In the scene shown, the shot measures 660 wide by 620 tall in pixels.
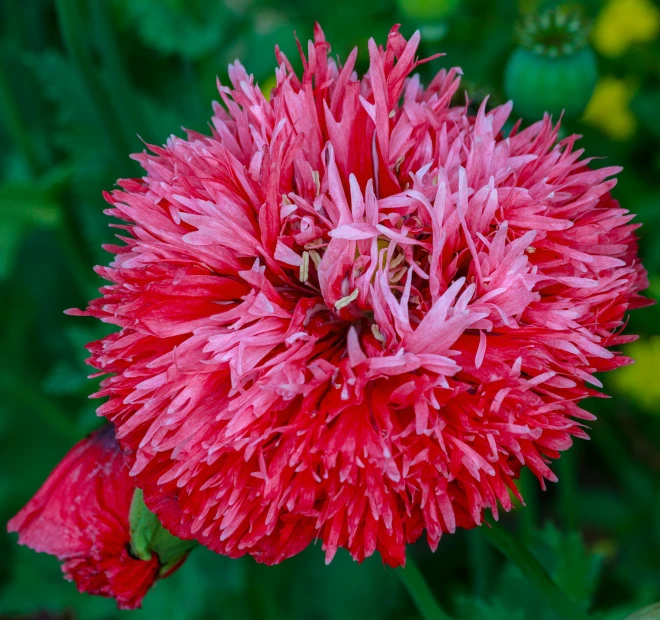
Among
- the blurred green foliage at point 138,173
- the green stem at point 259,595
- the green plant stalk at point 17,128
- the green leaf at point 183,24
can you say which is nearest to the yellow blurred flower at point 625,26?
the blurred green foliage at point 138,173

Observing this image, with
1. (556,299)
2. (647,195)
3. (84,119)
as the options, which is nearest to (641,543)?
(647,195)

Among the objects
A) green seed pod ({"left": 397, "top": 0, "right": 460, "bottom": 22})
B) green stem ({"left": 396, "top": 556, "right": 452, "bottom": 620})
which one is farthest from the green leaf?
green stem ({"left": 396, "top": 556, "right": 452, "bottom": 620})

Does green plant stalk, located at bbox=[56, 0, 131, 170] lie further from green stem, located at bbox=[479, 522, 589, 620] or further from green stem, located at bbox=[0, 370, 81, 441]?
green stem, located at bbox=[479, 522, 589, 620]

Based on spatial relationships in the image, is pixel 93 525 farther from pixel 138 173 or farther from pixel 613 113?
pixel 613 113

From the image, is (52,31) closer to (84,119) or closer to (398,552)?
(84,119)

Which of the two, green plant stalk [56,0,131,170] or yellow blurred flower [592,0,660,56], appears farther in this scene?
yellow blurred flower [592,0,660,56]

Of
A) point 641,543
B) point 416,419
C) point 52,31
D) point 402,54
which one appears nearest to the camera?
point 416,419

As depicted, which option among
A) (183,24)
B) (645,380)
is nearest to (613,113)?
(645,380)
